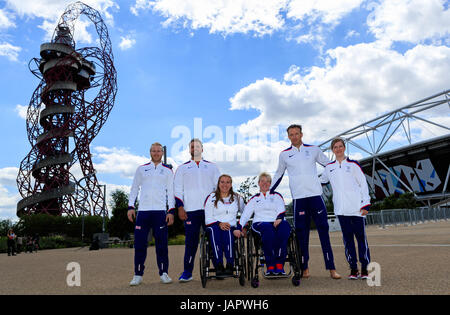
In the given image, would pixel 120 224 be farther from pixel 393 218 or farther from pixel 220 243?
pixel 220 243

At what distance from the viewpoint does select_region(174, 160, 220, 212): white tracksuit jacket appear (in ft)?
16.8

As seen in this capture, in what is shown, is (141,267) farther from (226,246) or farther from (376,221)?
(376,221)

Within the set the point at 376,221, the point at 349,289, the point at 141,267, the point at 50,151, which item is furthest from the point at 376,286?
the point at 50,151

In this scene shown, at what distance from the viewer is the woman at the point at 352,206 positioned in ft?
15.3

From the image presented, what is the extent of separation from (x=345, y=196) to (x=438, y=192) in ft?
189

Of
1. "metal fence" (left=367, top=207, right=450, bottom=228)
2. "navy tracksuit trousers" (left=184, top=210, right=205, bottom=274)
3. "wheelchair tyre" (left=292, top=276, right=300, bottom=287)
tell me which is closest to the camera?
"wheelchair tyre" (left=292, top=276, right=300, bottom=287)

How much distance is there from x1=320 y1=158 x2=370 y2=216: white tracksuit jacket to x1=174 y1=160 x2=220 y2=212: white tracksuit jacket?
1582 millimetres

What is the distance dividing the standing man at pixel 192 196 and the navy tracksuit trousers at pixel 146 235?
0.28 meters

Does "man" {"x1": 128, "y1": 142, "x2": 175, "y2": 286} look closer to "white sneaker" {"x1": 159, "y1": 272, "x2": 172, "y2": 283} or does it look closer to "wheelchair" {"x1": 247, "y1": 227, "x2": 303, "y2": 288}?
"white sneaker" {"x1": 159, "y1": 272, "x2": 172, "y2": 283}

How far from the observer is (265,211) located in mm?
4656

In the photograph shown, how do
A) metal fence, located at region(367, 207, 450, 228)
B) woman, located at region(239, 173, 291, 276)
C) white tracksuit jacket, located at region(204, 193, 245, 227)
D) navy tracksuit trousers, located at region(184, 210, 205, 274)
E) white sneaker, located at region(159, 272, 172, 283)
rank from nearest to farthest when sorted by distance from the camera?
woman, located at region(239, 173, 291, 276) < white tracksuit jacket, located at region(204, 193, 245, 227) < white sneaker, located at region(159, 272, 172, 283) < navy tracksuit trousers, located at region(184, 210, 205, 274) < metal fence, located at region(367, 207, 450, 228)

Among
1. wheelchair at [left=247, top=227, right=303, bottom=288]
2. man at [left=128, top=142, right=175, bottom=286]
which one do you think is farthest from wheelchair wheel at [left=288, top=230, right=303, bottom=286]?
man at [left=128, top=142, right=175, bottom=286]

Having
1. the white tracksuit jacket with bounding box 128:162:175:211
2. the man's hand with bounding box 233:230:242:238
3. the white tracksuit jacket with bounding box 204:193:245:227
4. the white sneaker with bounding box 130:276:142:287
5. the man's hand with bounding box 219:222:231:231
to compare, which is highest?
the white tracksuit jacket with bounding box 128:162:175:211

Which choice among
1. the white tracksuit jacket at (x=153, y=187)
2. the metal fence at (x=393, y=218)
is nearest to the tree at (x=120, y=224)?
the metal fence at (x=393, y=218)
